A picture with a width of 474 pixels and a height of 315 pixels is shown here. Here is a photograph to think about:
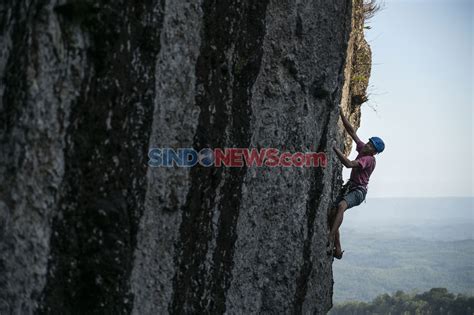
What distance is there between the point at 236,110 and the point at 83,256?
11.0 feet

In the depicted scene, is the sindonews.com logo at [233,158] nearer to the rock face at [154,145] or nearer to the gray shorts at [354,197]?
the rock face at [154,145]

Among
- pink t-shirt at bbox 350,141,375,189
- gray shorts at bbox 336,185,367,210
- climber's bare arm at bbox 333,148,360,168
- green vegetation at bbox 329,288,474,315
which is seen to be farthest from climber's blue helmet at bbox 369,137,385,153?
green vegetation at bbox 329,288,474,315

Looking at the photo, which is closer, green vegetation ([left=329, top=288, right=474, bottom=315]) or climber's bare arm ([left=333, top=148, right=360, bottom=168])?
climber's bare arm ([left=333, top=148, right=360, bottom=168])

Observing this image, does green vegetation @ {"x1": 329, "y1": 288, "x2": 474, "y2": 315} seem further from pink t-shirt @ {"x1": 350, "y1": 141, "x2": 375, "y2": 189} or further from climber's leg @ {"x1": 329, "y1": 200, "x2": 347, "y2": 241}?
climber's leg @ {"x1": 329, "y1": 200, "x2": 347, "y2": 241}

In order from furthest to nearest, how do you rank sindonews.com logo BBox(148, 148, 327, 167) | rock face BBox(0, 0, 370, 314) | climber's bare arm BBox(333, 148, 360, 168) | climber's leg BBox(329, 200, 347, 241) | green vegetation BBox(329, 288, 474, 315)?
green vegetation BBox(329, 288, 474, 315) → climber's leg BBox(329, 200, 347, 241) → climber's bare arm BBox(333, 148, 360, 168) → sindonews.com logo BBox(148, 148, 327, 167) → rock face BBox(0, 0, 370, 314)

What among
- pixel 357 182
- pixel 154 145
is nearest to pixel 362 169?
pixel 357 182

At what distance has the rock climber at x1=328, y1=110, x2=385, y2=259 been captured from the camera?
1070 centimetres

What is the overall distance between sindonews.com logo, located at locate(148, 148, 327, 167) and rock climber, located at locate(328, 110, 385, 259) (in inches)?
56.1

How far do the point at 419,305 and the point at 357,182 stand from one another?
132517 mm

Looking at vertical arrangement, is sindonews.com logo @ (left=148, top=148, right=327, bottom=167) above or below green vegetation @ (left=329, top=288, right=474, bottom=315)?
above

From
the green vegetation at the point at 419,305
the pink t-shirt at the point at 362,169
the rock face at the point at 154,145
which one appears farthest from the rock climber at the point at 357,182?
the green vegetation at the point at 419,305

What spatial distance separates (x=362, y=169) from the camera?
429 inches

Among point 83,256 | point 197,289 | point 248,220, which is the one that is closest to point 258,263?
point 248,220

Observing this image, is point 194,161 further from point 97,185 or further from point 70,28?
point 70,28
